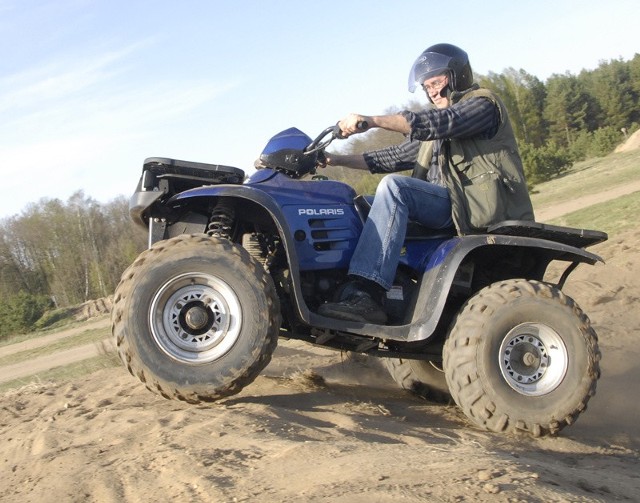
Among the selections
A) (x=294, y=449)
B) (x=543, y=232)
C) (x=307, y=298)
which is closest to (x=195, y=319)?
(x=307, y=298)

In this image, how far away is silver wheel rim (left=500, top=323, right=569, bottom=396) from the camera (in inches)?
186

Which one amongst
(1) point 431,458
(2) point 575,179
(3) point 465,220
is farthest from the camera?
(2) point 575,179

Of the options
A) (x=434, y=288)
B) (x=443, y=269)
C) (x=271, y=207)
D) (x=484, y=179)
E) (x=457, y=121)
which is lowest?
(x=434, y=288)

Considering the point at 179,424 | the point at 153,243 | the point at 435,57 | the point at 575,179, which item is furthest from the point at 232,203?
the point at 575,179

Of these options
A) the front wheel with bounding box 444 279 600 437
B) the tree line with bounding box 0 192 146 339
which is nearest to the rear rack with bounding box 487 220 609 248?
the front wheel with bounding box 444 279 600 437

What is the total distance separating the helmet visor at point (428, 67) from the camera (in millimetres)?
5199

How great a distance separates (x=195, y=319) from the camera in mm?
4281

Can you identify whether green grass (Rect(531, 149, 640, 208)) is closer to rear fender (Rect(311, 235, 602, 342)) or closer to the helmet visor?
the helmet visor

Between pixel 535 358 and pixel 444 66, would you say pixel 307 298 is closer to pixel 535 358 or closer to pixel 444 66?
pixel 535 358

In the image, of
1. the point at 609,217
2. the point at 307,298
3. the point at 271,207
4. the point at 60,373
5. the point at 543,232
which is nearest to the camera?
the point at 271,207

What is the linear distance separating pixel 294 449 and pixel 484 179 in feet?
7.89

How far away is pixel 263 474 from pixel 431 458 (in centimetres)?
79

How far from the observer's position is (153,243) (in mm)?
4742

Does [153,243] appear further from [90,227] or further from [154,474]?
[90,227]
